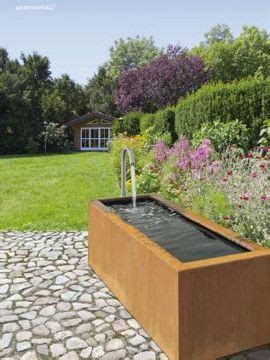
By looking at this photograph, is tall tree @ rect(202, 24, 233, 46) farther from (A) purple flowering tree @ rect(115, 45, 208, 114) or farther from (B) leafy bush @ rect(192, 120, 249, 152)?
(B) leafy bush @ rect(192, 120, 249, 152)

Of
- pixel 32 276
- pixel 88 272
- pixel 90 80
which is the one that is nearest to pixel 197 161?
pixel 88 272

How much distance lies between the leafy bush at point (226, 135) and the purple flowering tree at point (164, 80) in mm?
16484

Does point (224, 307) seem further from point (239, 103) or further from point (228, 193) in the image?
point (239, 103)

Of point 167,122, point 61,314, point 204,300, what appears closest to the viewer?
point 204,300

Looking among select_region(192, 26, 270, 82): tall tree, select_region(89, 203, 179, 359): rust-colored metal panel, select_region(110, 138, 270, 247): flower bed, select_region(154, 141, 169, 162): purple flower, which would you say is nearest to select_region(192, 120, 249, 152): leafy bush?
select_region(154, 141, 169, 162): purple flower

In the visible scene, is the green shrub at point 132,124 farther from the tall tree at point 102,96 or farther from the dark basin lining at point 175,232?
the dark basin lining at point 175,232

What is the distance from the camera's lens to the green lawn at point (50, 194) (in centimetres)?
775

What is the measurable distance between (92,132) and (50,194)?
2103 centimetres

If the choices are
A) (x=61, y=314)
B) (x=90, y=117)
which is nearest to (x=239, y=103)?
(x=61, y=314)

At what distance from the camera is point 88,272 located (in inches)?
203

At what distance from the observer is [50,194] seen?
10.9 metres

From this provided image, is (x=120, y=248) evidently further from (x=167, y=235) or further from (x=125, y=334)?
(x=125, y=334)

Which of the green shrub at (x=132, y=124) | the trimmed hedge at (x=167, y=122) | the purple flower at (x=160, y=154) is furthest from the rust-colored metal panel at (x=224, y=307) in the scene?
the green shrub at (x=132, y=124)

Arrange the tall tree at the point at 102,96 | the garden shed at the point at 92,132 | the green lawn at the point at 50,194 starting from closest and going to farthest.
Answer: the green lawn at the point at 50,194, the garden shed at the point at 92,132, the tall tree at the point at 102,96
